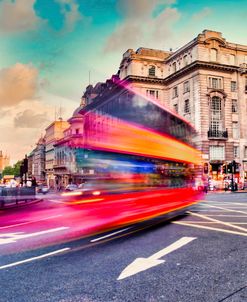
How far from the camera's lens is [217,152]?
47.7 metres

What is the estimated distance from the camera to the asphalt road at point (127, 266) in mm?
5070

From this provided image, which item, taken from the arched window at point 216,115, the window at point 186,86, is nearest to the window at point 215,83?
the arched window at point 216,115

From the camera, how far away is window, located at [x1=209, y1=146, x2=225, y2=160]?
47281 mm

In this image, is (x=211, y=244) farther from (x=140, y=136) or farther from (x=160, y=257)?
(x=140, y=136)

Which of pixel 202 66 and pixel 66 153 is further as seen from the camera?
pixel 66 153

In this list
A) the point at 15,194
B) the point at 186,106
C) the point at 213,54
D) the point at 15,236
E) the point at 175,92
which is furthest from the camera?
the point at 175,92

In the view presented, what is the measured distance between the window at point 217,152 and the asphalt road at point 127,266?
122 feet

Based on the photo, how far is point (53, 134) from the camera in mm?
105062

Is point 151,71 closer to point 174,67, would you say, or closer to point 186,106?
point 174,67

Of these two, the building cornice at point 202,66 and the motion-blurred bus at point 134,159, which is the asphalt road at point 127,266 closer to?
the motion-blurred bus at point 134,159

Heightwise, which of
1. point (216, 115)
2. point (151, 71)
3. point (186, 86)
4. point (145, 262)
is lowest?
point (145, 262)

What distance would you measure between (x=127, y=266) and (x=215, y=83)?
4603 cm

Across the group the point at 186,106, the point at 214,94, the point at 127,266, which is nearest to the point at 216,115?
the point at 214,94

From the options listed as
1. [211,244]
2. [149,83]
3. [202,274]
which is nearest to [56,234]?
[211,244]
